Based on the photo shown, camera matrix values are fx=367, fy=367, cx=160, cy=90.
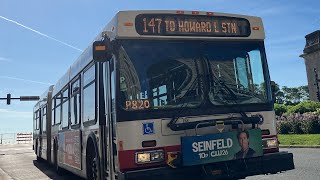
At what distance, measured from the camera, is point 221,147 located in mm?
5746

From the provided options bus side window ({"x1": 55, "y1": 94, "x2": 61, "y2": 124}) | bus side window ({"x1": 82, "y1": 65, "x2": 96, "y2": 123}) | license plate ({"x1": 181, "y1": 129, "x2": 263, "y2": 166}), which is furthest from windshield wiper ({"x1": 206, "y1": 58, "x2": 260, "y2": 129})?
bus side window ({"x1": 55, "y1": 94, "x2": 61, "y2": 124})

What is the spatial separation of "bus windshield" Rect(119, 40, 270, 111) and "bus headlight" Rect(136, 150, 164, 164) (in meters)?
0.70

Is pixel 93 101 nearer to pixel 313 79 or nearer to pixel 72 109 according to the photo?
pixel 72 109

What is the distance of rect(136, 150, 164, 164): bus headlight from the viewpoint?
18.4ft

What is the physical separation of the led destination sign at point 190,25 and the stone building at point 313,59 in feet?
140

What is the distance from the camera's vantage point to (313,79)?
47875 mm

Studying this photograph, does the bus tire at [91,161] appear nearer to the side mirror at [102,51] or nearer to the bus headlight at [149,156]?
the bus headlight at [149,156]

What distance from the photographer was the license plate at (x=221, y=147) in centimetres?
560

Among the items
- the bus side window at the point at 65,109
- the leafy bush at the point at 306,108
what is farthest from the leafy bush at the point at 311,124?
the bus side window at the point at 65,109

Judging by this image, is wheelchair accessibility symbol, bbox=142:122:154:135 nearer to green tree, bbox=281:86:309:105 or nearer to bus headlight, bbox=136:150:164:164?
bus headlight, bbox=136:150:164:164

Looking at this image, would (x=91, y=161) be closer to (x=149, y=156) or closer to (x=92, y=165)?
(x=92, y=165)

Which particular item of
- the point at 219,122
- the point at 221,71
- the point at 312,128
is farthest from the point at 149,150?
the point at 312,128

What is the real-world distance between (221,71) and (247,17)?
1.37 metres

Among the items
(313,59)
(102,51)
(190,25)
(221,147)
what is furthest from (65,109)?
(313,59)
